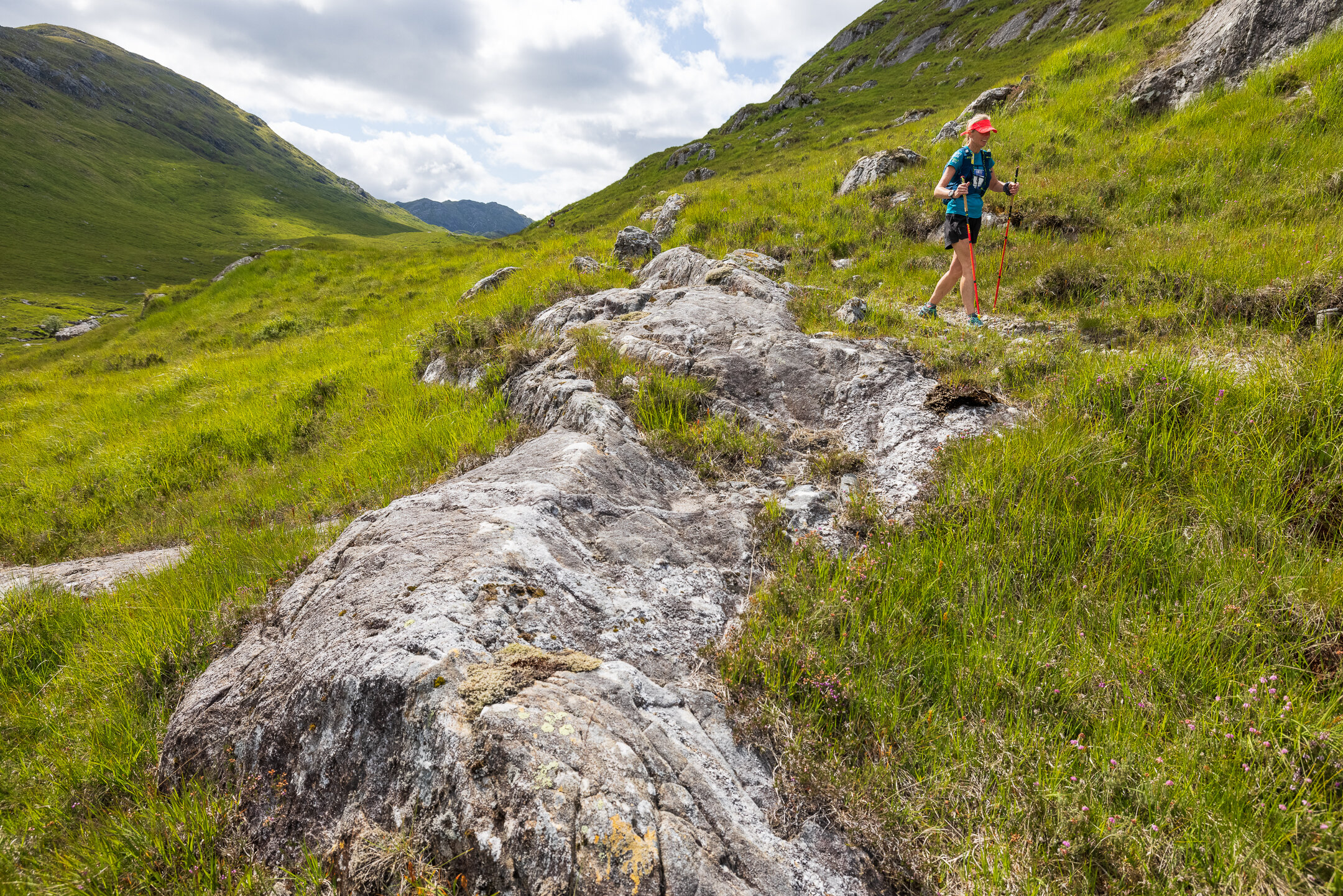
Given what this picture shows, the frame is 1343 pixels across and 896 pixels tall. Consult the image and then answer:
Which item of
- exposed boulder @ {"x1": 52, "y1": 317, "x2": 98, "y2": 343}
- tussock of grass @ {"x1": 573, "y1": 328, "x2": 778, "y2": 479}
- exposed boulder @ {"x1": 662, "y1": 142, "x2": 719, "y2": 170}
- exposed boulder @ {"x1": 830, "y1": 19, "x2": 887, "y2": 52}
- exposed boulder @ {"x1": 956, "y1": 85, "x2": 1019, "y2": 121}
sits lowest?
exposed boulder @ {"x1": 52, "y1": 317, "x2": 98, "y2": 343}

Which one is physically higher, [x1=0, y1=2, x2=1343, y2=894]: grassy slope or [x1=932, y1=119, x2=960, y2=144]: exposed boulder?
[x1=932, y1=119, x2=960, y2=144]: exposed boulder

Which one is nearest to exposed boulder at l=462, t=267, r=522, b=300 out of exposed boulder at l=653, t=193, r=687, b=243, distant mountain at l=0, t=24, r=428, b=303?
exposed boulder at l=653, t=193, r=687, b=243

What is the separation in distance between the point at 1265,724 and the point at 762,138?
89023mm

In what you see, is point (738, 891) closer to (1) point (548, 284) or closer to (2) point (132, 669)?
(2) point (132, 669)

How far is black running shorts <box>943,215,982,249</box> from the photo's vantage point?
7738 mm

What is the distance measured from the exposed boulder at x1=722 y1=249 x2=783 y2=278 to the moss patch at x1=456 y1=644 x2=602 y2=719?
9124 mm

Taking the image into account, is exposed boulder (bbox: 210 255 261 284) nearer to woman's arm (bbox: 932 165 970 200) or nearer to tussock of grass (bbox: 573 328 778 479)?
tussock of grass (bbox: 573 328 778 479)

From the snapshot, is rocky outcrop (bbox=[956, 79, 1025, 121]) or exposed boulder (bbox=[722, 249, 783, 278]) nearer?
exposed boulder (bbox=[722, 249, 783, 278])

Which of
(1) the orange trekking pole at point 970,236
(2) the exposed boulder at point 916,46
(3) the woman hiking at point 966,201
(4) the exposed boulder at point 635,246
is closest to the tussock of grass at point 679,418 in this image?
(3) the woman hiking at point 966,201

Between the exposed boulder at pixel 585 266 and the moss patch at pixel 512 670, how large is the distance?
10.8 meters

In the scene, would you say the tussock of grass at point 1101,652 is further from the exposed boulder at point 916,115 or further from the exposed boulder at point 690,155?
the exposed boulder at point 690,155

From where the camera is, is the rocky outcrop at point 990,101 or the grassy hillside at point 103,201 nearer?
the rocky outcrop at point 990,101

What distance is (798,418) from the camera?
20.1 ft

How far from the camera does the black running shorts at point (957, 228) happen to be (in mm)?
7738
